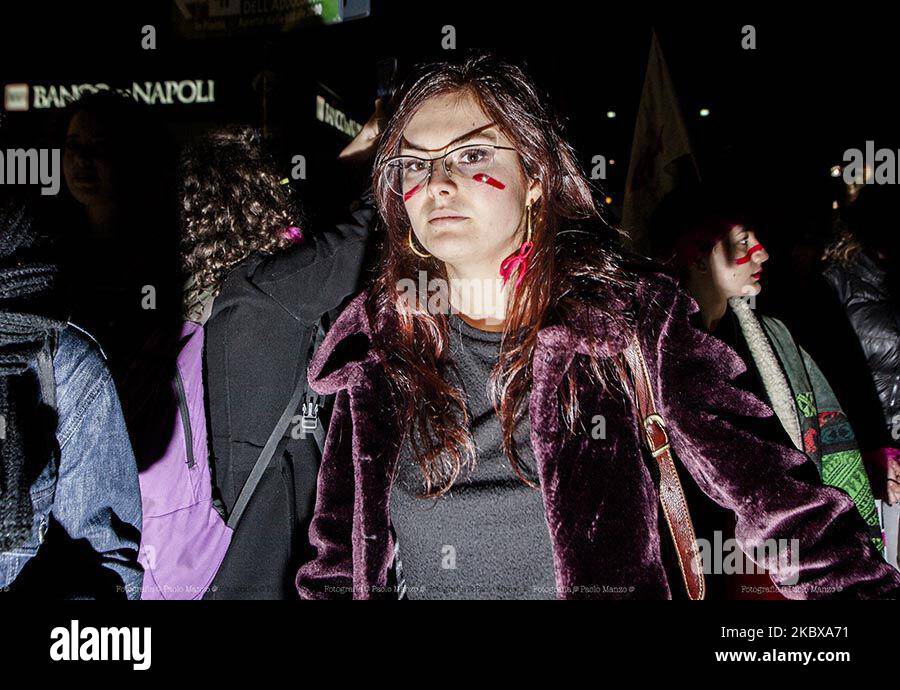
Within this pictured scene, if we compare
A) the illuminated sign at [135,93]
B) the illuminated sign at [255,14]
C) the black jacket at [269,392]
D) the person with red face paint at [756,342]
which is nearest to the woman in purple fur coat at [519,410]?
the black jacket at [269,392]

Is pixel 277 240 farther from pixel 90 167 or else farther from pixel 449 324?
pixel 90 167

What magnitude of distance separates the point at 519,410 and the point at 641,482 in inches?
15.5

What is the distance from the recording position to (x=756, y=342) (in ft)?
9.41

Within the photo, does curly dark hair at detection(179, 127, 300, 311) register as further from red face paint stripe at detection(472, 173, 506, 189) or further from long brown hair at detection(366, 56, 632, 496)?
red face paint stripe at detection(472, 173, 506, 189)

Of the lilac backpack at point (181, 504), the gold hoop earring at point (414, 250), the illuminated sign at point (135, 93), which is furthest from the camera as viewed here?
the illuminated sign at point (135, 93)

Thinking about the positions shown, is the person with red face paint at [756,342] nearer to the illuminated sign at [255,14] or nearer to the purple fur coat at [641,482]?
the purple fur coat at [641,482]

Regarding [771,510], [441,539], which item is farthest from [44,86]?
[771,510]

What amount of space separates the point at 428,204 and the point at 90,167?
2155 mm

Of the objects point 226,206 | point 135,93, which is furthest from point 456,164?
point 135,93

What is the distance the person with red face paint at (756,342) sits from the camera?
8.99 ft

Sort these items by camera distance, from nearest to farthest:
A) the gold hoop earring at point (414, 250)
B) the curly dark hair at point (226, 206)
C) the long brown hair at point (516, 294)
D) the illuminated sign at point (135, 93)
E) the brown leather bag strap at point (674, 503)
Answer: the brown leather bag strap at point (674, 503) < the long brown hair at point (516, 294) < the gold hoop earring at point (414, 250) < the curly dark hair at point (226, 206) < the illuminated sign at point (135, 93)

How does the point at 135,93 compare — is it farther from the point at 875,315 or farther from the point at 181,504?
the point at 875,315

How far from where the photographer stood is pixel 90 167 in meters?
2.95

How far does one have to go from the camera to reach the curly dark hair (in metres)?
2.45
